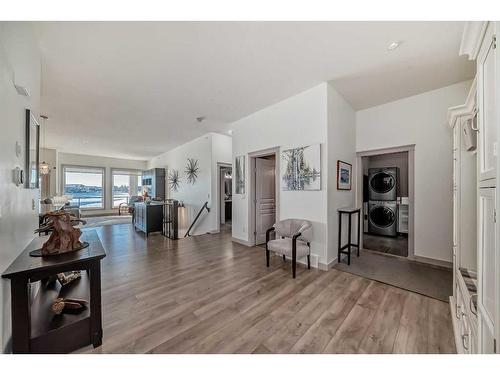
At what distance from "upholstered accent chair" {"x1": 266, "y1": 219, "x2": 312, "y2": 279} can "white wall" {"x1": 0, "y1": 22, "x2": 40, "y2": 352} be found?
8.55 feet

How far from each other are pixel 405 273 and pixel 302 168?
212 centimetres

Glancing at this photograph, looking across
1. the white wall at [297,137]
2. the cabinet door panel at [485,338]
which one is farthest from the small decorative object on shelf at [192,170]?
the cabinet door panel at [485,338]

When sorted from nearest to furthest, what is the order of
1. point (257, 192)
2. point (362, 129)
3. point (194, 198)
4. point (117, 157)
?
point (362, 129) < point (257, 192) < point (194, 198) < point (117, 157)

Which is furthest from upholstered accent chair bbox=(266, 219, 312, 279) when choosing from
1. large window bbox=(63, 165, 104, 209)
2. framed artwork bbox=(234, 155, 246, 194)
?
large window bbox=(63, 165, 104, 209)

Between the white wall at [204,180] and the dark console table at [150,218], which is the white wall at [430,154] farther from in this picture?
the dark console table at [150,218]

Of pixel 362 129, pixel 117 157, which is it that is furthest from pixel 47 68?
pixel 117 157

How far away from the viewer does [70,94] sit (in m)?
3.24

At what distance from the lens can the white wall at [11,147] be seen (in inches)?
46.7

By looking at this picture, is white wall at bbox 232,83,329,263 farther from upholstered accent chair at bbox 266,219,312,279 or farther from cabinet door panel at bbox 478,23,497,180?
cabinet door panel at bbox 478,23,497,180

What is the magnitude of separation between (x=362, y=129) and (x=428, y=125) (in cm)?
99

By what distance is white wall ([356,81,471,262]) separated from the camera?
120 inches

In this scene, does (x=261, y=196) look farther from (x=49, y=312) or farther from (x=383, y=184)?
(x=49, y=312)

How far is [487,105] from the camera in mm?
1041
